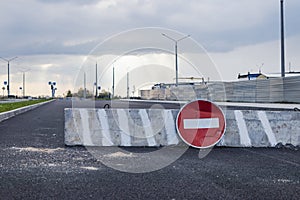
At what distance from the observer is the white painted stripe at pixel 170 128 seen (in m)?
9.90

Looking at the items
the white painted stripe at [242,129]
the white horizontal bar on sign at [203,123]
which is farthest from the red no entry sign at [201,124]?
the white painted stripe at [242,129]

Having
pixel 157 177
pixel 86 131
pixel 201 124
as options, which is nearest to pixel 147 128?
pixel 201 124

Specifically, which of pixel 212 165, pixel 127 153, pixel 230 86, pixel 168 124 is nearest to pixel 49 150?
pixel 127 153

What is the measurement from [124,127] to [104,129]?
1.54ft

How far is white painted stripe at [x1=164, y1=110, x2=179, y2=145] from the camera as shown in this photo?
9.90m

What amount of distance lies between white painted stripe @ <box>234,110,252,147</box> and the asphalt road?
671 mm

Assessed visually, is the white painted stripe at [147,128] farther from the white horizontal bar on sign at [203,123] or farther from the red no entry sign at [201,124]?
the white horizontal bar on sign at [203,123]

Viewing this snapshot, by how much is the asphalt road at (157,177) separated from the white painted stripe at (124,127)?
120 cm

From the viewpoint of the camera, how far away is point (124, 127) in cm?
998

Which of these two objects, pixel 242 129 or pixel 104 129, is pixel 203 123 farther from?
pixel 104 129

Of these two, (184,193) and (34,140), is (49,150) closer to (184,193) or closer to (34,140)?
(34,140)

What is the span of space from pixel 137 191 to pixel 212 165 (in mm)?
2331

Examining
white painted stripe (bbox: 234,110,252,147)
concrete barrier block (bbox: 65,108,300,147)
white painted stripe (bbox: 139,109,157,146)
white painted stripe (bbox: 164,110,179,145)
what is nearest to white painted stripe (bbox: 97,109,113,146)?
concrete barrier block (bbox: 65,108,300,147)

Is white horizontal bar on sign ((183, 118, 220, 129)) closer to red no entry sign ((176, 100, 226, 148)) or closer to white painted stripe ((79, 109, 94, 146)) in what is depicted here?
red no entry sign ((176, 100, 226, 148))
